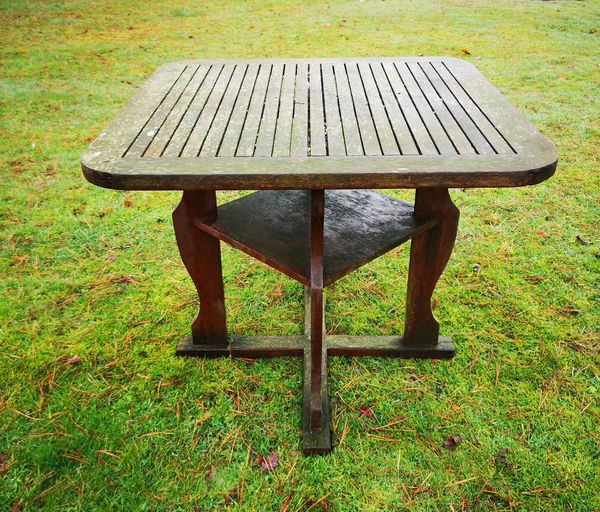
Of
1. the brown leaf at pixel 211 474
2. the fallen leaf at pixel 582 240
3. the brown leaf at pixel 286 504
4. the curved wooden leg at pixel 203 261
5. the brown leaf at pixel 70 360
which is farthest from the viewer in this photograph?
the fallen leaf at pixel 582 240

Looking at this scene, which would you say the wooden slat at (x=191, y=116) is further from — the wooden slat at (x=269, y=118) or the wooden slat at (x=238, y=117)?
the wooden slat at (x=269, y=118)

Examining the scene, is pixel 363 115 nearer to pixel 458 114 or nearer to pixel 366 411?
pixel 458 114

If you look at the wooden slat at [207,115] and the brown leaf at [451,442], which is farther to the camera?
the brown leaf at [451,442]

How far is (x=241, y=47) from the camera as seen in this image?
646 cm

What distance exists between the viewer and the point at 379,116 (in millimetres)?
1682

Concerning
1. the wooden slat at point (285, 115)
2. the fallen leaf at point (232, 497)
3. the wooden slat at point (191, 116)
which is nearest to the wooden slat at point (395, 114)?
the wooden slat at point (285, 115)

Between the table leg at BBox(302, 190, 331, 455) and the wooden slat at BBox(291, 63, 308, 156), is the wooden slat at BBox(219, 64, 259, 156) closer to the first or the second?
the wooden slat at BBox(291, 63, 308, 156)

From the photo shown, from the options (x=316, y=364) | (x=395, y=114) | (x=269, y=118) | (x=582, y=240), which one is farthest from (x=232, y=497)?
(x=582, y=240)

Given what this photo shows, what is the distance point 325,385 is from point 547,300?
48.1 inches

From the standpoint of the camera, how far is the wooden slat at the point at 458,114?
1.47 meters

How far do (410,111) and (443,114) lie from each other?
107 millimetres

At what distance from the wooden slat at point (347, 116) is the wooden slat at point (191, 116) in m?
0.48

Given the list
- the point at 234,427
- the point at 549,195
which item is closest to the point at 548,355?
the point at 234,427

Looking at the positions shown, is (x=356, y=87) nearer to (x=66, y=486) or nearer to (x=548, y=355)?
(x=548, y=355)
